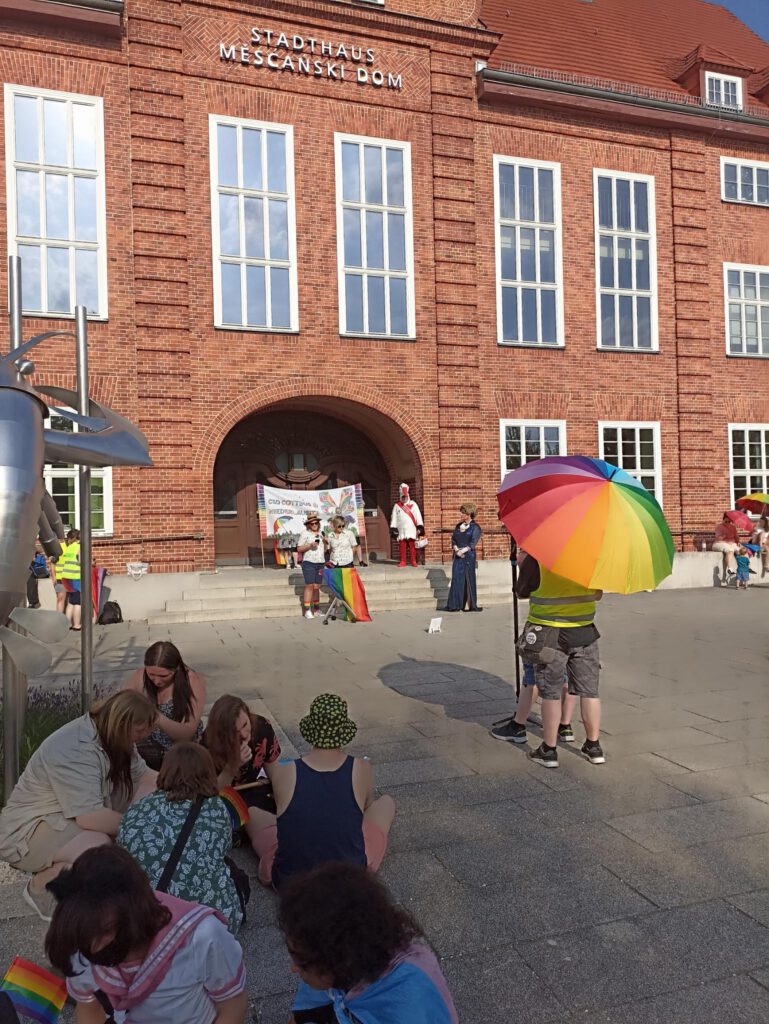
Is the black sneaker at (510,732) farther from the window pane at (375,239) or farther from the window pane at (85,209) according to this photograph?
the window pane at (85,209)

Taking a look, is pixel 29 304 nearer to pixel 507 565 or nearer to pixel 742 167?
pixel 507 565

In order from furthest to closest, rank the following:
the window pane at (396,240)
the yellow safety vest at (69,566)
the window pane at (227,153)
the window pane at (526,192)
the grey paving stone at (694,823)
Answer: the window pane at (526,192) → the window pane at (396,240) → the window pane at (227,153) → the yellow safety vest at (69,566) → the grey paving stone at (694,823)

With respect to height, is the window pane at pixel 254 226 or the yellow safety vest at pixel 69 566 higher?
the window pane at pixel 254 226

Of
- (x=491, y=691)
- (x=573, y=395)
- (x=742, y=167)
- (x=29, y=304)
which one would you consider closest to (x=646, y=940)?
(x=491, y=691)

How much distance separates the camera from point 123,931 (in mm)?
2133

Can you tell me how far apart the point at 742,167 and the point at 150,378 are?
1538 centimetres

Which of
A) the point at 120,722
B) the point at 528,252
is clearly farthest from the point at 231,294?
the point at 120,722

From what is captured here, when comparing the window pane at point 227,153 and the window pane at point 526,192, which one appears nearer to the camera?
the window pane at point 227,153

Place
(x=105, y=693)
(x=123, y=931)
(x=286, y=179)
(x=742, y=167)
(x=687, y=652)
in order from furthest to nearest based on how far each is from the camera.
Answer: (x=742, y=167)
(x=286, y=179)
(x=687, y=652)
(x=105, y=693)
(x=123, y=931)

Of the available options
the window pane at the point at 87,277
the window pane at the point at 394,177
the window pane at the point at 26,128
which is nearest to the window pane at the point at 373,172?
the window pane at the point at 394,177

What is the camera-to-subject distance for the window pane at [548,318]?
707 inches

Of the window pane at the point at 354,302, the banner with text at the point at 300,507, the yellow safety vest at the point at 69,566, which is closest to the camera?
the yellow safety vest at the point at 69,566

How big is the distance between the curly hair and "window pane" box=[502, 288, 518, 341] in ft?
54.4

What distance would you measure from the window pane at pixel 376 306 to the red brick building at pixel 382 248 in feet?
0.16
